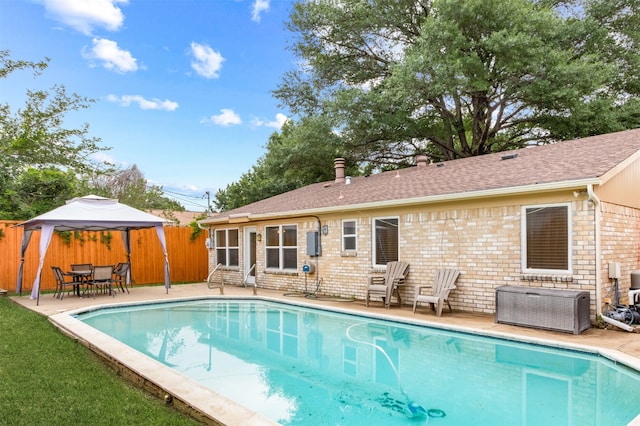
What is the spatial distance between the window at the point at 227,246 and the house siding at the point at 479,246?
5.09 metres

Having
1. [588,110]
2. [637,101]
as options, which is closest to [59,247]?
[588,110]

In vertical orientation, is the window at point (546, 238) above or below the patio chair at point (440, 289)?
above

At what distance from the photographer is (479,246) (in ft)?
28.0

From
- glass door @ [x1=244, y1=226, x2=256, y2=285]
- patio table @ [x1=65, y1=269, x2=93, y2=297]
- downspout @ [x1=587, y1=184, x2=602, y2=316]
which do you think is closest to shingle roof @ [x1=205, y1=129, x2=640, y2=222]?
downspout @ [x1=587, y1=184, x2=602, y2=316]

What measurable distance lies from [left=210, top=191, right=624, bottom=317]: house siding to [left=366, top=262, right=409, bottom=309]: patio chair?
192mm

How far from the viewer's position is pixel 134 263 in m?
15.7

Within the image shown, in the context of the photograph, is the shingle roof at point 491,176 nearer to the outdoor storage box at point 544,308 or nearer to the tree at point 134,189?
the outdoor storage box at point 544,308

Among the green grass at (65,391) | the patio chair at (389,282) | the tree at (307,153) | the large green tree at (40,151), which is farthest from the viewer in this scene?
the tree at (307,153)

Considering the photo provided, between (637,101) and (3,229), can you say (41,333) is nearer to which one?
(3,229)

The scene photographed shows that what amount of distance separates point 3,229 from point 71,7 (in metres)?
→ 7.78

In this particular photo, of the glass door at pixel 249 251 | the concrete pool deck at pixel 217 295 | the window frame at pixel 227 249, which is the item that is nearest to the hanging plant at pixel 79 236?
the concrete pool deck at pixel 217 295

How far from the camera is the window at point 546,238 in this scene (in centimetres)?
742

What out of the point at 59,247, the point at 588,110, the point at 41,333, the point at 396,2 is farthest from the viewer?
the point at 396,2

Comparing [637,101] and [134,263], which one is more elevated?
[637,101]
